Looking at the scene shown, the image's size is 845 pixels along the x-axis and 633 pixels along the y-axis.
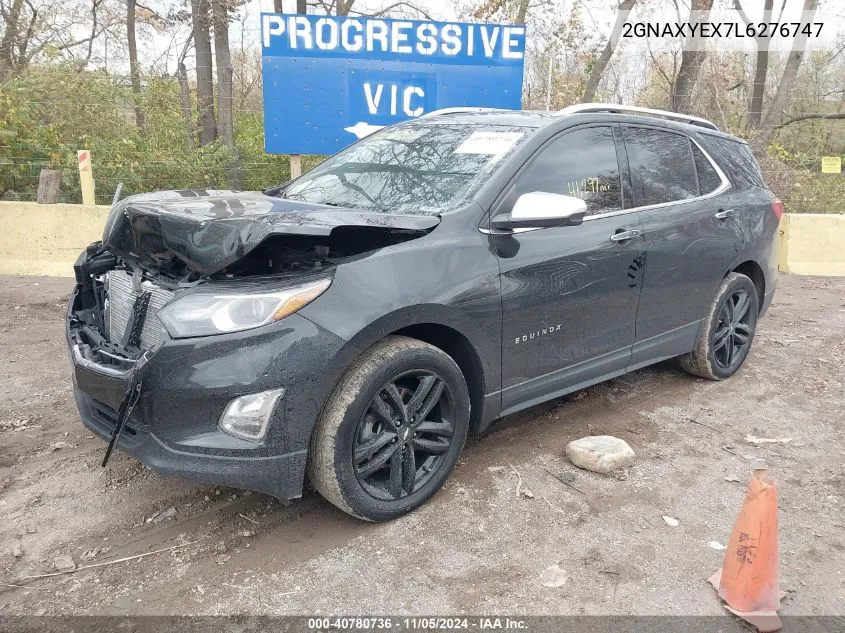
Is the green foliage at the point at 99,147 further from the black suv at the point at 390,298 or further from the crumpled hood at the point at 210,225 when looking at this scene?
the crumpled hood at the point at 210,225

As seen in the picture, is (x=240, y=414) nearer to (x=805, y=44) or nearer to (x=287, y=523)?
(x=287, y=523)

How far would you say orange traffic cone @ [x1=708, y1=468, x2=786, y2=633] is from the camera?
7.95ft

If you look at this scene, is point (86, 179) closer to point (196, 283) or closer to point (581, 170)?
point (196, 283)

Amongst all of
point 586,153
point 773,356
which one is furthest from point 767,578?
point 773,356

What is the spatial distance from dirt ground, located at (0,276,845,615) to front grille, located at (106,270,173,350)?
2.78ft

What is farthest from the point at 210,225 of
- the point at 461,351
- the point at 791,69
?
the point at 791,69

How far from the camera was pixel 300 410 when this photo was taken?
2.62 metres

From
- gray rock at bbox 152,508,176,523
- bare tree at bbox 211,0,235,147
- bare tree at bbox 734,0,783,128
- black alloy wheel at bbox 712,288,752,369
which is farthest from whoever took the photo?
bare tree at bbox 734,0,783,128

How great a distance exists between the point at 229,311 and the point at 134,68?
14.5 m

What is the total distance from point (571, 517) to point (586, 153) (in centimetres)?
200

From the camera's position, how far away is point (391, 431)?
2.95 metres

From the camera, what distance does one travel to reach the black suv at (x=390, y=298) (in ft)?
8.46

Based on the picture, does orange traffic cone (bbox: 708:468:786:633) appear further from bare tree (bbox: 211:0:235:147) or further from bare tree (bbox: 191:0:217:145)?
bare tree (bbox: 191:0:217:145)

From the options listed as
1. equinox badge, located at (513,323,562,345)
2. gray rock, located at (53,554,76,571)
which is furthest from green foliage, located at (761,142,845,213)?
gray rock, located at (53,554,76,571)
